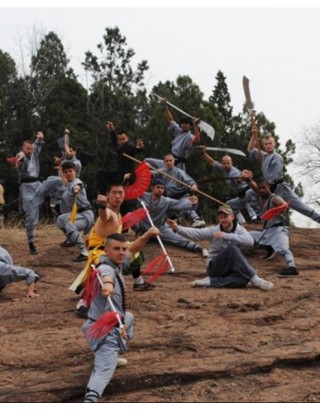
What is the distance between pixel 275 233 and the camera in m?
9.16

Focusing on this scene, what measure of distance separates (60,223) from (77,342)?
3.96 m

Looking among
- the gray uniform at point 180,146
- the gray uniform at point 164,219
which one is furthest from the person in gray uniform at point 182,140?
the gray uniform at point 164,219

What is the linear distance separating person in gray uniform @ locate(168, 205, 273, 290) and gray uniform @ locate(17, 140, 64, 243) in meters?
3.34

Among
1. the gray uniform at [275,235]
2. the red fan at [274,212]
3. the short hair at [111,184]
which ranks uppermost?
the short hair at [111,184]

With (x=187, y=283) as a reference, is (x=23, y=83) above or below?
above

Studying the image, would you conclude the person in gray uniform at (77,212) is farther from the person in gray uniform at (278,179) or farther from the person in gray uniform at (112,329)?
the person in gray uniform at (112,329)

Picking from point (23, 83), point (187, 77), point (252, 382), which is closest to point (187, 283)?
point (252, 382)

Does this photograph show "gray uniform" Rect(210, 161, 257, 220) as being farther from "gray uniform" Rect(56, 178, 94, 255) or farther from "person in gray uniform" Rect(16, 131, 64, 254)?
"person in gray uniform" Rect(16, 131, 64, 254)

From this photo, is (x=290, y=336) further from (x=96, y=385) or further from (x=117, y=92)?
(x=117, y=92)

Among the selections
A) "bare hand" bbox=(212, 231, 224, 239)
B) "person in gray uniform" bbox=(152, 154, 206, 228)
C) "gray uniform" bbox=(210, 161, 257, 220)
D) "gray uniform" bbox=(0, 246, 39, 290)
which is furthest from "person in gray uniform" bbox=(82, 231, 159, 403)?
"gray uniform" bbox=(210, 161, 257, 220)

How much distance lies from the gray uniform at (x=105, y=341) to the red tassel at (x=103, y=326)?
0.04 meters

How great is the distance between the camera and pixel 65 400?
506 cm

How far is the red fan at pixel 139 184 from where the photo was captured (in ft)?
25.6

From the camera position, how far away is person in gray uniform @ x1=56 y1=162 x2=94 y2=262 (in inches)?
376
